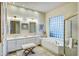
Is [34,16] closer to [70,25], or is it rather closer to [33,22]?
[33,22]

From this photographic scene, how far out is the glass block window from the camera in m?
1.40

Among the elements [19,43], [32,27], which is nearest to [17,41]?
[19,43]

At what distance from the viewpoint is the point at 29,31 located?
150 centimetres

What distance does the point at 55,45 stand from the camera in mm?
1420

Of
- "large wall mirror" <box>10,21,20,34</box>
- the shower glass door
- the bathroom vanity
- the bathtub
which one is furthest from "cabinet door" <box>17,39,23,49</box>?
the shower glass door

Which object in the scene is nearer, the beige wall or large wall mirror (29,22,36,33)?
the beige wall

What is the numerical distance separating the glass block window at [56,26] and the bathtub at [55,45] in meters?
0.09

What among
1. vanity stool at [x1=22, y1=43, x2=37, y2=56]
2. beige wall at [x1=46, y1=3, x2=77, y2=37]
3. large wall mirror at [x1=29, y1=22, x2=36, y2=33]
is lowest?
vanity stool at [x1=22, y1=43, x2=37, y2=56]

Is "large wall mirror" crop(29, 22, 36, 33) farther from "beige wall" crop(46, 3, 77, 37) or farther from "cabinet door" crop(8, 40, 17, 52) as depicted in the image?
"cabinet door" crop(8, 40, 17, 52)

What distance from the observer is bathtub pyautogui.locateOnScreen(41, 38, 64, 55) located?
54.7 inches

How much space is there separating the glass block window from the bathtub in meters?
0.09

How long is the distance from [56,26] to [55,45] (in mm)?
321

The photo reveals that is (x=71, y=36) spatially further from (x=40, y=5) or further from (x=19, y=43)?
(x=19, y=43)

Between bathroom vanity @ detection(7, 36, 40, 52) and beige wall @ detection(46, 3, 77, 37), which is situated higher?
beige wall @ detection(46, 3, 77, 37)
